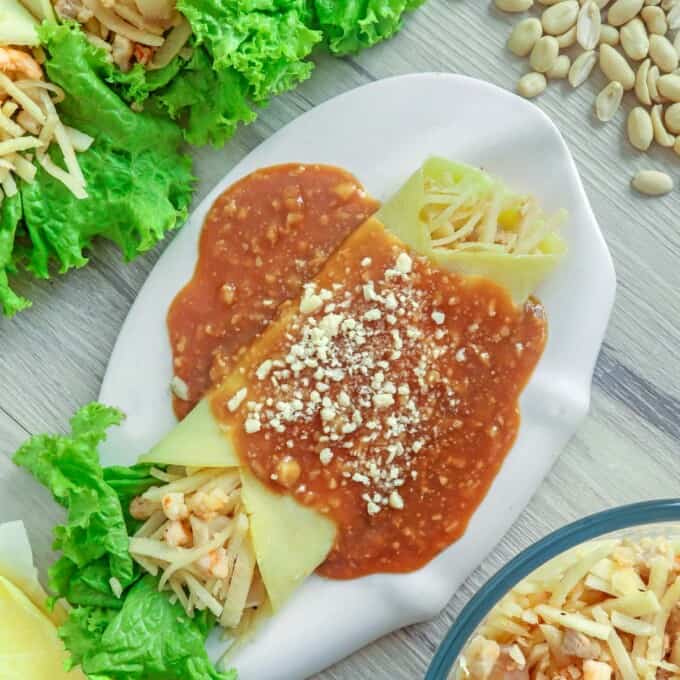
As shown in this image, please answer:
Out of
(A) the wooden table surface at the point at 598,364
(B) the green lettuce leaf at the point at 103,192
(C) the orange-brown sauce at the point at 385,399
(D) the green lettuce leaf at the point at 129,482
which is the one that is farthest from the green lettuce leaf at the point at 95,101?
(D) the green lettuce leaf at the point at 129,482

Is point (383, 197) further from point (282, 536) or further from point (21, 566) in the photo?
point (21, 566)

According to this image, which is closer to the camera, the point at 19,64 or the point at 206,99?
the point at 19,64

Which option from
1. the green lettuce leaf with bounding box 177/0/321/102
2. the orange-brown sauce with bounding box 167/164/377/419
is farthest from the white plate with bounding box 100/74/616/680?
the green lettuce leaf with bounding box 177/0/321/102

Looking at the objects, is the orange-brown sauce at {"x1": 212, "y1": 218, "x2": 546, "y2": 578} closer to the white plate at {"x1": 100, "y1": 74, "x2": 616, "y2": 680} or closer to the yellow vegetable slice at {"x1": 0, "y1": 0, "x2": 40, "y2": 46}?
the white plate at {"x1": 100, "y1": 74, "x2": 616, "y2": 680}

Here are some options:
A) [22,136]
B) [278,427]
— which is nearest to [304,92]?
[22,136]

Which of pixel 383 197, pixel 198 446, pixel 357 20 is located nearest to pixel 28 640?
pixel 198 446

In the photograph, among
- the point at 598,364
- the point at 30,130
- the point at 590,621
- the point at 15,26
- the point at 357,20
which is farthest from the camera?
the point at 598,364
